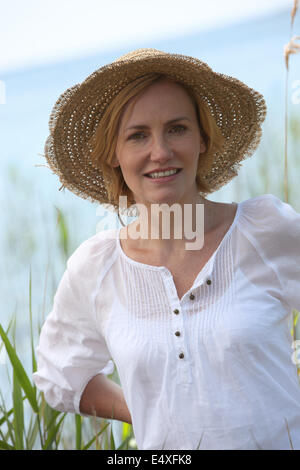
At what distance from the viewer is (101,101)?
1586 mm

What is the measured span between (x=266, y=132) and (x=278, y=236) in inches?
62.4

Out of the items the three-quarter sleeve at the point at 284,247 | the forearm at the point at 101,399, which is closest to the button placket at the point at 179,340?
the three-quarter sleeve at the point at 284,247

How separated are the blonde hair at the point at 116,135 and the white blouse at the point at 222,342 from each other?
214 millimetres

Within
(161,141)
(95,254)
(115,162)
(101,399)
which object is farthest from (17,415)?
(161,141)

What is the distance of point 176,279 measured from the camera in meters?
1.49

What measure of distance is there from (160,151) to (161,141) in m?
0.03

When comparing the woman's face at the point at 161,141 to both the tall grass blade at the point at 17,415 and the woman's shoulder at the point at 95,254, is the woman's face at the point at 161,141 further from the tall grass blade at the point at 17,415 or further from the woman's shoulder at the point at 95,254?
the tall grass blade at the point at 17,415

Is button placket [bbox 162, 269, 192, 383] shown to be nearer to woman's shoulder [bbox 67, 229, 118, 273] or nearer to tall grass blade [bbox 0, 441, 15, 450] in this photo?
woman's shoulder [bbox 67, 229, 118, 273]

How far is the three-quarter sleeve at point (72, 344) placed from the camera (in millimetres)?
1656
